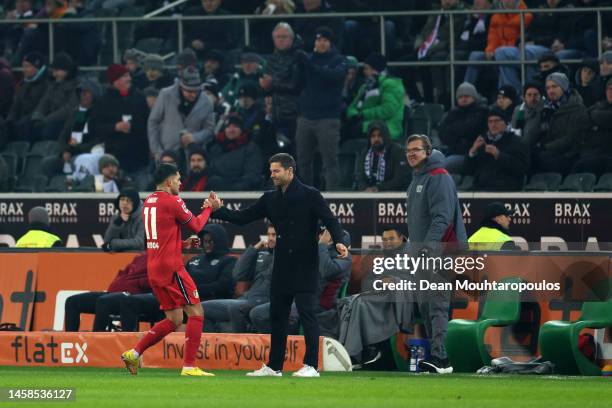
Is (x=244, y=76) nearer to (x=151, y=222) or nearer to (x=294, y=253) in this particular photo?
(x=151, y=222)

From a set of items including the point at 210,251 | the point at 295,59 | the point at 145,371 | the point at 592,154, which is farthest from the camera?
the point at 295,59

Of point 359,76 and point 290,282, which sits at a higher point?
point 359,76

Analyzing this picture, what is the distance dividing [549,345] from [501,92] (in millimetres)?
6220

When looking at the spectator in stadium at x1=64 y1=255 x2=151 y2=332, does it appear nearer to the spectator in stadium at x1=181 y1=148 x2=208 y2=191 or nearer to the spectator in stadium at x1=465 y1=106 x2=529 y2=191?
the spectator in stadium at x1=181 y1=148 x2=208 y2=191

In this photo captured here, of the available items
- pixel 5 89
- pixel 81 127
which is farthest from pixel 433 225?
pixel 5 89

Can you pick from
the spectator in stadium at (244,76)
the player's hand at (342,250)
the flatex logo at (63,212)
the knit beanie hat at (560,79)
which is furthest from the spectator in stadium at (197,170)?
→ the player's hand at (342,250)

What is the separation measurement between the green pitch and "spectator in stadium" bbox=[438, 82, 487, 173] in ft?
19.5

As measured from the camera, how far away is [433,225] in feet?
49.4

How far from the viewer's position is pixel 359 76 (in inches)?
862

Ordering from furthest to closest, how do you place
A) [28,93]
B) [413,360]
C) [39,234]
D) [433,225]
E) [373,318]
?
1. [28,93]
2. [39,234]
3. [373,318]
4. [413,360]
5. [433,225]

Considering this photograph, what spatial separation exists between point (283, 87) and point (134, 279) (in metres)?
4.73

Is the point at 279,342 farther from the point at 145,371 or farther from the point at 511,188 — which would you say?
the point at 511,188

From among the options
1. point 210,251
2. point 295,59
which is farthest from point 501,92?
point 210,251

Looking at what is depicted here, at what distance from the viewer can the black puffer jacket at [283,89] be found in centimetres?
2181
